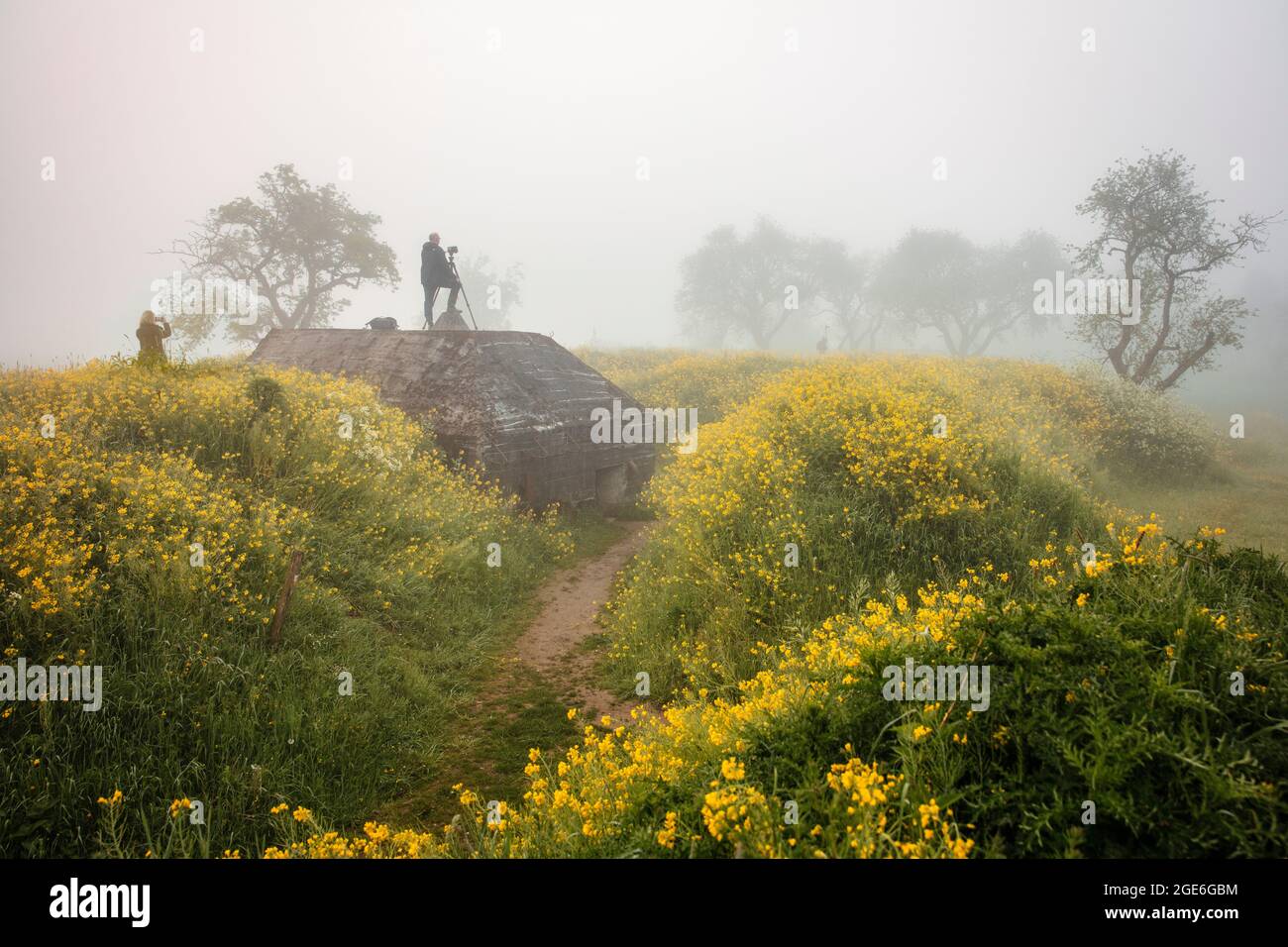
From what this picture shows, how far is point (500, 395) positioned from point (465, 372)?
1.03 m

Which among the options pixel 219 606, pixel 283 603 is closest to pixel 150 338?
pixel 219 606

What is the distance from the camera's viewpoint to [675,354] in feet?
115

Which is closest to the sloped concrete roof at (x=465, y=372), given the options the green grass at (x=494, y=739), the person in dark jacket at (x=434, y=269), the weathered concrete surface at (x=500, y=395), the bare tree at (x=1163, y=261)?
the weathered concrete surface at (x=500, y=395)

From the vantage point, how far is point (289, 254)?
33.6 m

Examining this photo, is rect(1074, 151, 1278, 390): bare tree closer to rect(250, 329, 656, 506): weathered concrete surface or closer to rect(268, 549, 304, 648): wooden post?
rect(250, 329, 656, 506): weathered concrete surface

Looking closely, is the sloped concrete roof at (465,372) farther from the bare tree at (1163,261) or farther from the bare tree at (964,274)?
the bare tree at (964,274)

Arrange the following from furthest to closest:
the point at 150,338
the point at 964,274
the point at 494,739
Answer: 1. the point at 964,274
2. the point at 150,338
3. the point at 494,739

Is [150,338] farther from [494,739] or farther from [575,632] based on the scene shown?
[494,739]

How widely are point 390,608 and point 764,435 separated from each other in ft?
21.2

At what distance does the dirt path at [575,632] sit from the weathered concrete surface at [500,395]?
2695 mm

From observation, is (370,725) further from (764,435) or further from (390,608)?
(764,435)

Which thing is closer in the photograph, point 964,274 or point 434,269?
point 434,269

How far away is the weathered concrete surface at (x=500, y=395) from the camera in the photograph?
1396 cm
